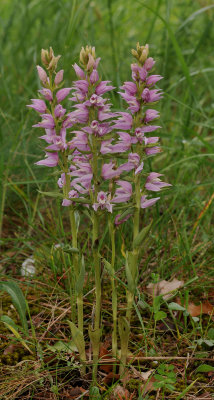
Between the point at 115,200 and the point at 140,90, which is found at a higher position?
the point at 140,90

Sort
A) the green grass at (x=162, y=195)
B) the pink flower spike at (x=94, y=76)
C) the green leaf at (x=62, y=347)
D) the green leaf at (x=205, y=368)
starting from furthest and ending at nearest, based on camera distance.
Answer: the green grass at (x=162, y=195)
the green leaf at (x=62, y=347)
the green leaf at (x=205, y=368)
the pink flower spike at (x=94, y=76)

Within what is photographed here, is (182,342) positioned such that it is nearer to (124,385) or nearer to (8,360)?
(124,385)

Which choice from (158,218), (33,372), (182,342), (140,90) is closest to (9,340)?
→ (33,372)

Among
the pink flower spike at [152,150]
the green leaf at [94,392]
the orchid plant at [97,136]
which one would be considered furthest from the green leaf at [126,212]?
the green leaf at [94,392]

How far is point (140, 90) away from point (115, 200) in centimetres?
44

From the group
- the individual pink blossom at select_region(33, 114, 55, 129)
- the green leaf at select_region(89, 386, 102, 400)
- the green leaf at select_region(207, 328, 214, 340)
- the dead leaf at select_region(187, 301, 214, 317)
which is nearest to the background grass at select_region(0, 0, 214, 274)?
the dead leaf at select_region(187, 301, 214, 317)

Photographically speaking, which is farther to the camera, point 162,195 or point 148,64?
point 162,195

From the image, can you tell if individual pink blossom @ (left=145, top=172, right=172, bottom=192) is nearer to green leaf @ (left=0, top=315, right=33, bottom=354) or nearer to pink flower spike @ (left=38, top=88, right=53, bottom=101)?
pink flower spike @ (left=38, top=88, right=53, bottom=101)

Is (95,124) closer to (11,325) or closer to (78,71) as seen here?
(78,71)

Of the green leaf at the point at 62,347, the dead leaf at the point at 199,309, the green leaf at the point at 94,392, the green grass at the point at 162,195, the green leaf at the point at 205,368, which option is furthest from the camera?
the green grass at the point at 162,195

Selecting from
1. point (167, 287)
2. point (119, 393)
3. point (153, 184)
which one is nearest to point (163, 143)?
point (167, 287)

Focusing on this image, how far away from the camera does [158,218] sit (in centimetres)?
250

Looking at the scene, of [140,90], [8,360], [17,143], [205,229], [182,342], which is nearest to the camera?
[140,90]

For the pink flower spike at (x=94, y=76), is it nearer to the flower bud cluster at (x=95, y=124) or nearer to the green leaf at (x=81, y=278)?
the flower bud cluster at (x=95, y=124)
